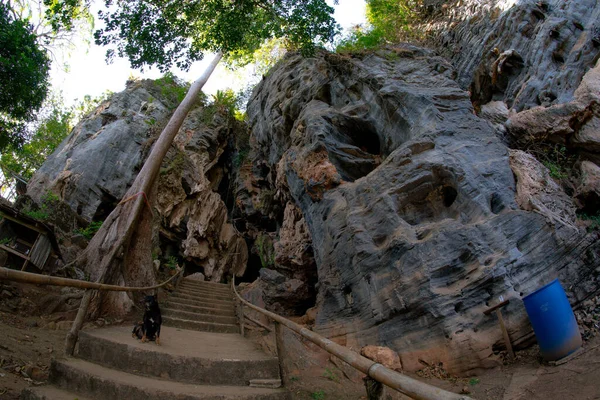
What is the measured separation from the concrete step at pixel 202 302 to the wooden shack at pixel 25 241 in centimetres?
390

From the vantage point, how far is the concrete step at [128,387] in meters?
2.95

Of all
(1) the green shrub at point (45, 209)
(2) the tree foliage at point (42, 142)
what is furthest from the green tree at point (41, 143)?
(1) the green shrub at point (45, 209)

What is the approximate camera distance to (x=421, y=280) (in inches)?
238

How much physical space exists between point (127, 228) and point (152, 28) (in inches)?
224

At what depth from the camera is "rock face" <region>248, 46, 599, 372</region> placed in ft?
18.3

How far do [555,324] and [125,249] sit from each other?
8416 millimetres

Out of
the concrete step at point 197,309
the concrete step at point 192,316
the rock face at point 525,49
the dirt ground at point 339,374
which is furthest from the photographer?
the rock face at point 525,49

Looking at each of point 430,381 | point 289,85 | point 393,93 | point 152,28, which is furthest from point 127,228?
point 289,85

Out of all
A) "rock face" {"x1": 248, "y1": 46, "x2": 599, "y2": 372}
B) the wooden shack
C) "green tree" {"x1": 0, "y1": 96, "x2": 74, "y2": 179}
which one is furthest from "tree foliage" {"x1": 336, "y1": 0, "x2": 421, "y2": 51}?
"green tree" {"x1": 0, "y1": 96, "x2": 74, "y2": 179}

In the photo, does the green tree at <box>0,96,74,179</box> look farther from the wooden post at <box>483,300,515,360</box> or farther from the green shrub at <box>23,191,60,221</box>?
the wooden post at <box>483,300,515,360</box>

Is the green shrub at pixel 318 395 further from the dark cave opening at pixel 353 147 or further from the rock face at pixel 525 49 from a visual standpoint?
the rock face at pixel 525 49

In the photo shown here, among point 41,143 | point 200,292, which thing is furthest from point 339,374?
point 41,143

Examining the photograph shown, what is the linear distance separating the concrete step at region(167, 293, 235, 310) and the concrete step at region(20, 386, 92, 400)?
584 centimetres

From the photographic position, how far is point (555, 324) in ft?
14.9
